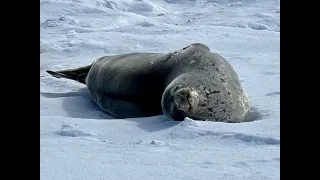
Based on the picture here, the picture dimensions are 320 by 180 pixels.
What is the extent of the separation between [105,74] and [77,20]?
3840mm

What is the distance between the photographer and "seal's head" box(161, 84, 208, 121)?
9.20 feet

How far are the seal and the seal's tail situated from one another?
27 centimetres

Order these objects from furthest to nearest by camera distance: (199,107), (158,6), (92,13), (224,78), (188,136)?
1. (158,6)
2. (92,13)
3. (224,78)
4. (199,107)
5. (188,136)

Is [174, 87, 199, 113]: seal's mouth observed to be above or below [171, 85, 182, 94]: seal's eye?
below

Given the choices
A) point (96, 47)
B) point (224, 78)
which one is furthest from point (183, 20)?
point (224, 78)

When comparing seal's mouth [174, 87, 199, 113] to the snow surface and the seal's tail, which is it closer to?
the snow surface

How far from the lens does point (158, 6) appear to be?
29.7ft

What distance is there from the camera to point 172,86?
297 cm

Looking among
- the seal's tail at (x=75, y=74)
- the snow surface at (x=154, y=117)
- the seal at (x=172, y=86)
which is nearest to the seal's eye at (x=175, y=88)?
the seal at (x=172, y=86)

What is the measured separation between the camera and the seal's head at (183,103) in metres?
2.80

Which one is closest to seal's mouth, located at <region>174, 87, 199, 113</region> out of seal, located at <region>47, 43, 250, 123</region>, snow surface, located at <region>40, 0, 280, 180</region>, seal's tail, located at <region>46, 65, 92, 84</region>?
seal, located at <region>47, 43, 250, 123</region>

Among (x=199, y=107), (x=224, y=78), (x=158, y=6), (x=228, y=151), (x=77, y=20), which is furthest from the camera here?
(x=158, y=6)
